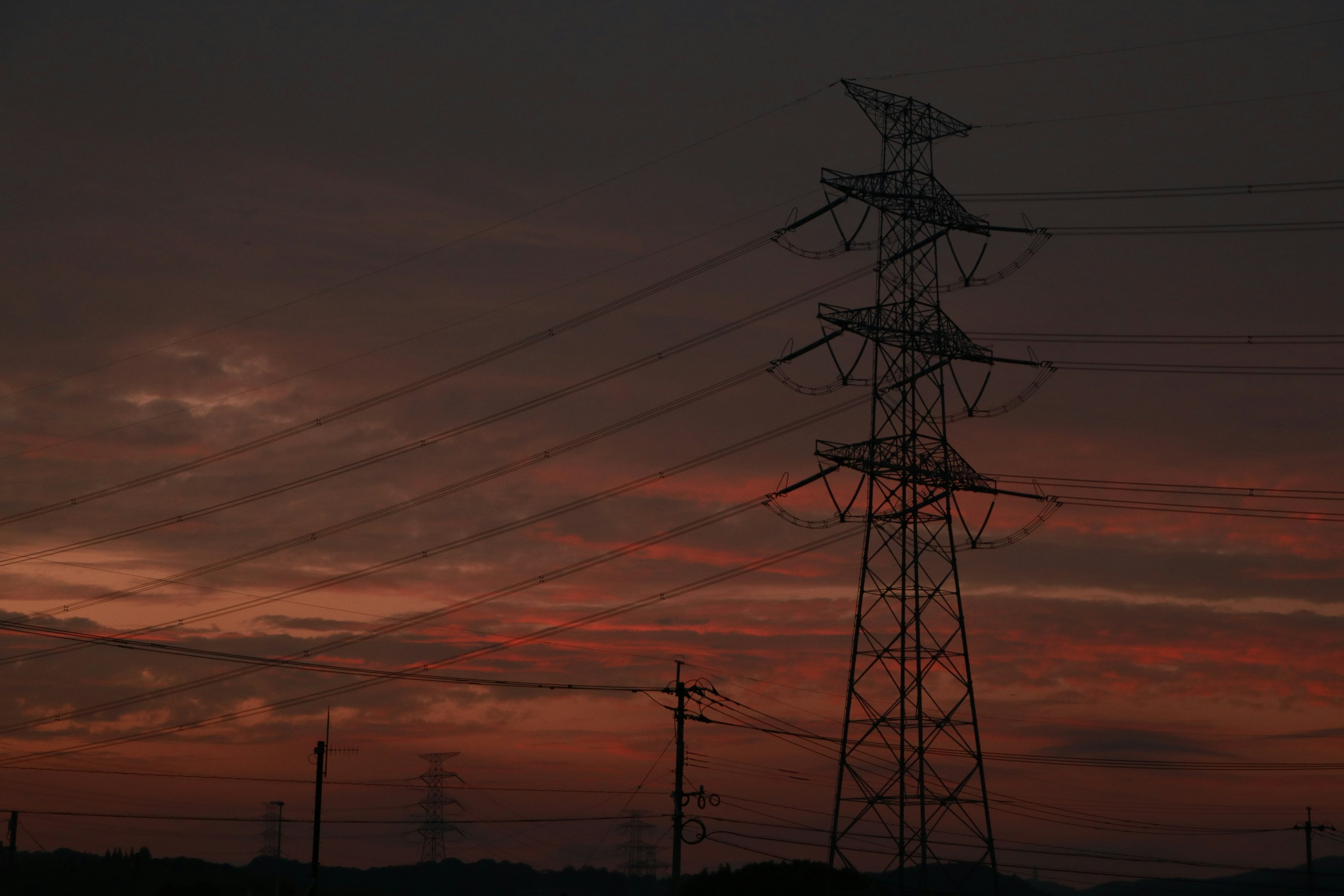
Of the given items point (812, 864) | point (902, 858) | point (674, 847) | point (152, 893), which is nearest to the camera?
point (902, 858)

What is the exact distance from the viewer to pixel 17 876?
12025 cm

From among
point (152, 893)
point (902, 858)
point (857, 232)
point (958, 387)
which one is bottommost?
point (152, 893)

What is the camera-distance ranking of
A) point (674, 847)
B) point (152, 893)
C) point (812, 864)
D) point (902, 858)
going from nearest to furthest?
point (902, 858)
point (674, 847)
point (812, 864)
point (152, 893)

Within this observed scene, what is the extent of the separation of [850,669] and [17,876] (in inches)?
3790

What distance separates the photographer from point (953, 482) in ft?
174

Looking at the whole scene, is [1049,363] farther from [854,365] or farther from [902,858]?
[902,858]

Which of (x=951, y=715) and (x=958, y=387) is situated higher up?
(x=958, y=387)

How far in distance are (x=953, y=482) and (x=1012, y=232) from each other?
10772 millimetres

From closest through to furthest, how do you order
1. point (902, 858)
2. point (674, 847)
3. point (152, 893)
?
point (902, 858) < point (674, 847) < point (152, 893)

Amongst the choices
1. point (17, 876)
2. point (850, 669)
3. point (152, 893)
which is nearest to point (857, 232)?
point (850, 669)

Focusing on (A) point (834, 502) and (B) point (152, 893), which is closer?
(A) point (834, 502)

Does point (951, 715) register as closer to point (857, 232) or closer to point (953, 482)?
point (953, 482)

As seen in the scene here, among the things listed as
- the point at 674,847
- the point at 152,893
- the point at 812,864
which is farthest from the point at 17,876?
the point at 674,847

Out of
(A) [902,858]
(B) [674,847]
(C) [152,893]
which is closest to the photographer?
(A) [902,858]
